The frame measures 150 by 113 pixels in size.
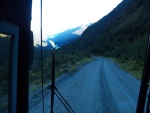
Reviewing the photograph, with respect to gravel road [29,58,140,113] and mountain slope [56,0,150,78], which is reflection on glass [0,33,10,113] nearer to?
gravel road [29,58,140,113]

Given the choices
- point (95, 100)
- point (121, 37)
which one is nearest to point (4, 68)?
point (95, 100)

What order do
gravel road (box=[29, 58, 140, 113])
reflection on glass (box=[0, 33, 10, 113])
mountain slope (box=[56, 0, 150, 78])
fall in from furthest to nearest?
mountain slope (box=[56, 0, 150, 78]) < gravel road (box=[29, 58, 140, 113]) < reflection on glass (box=[0, 33, 10, 113])

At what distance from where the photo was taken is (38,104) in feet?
35.7

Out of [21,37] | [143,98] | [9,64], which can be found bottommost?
[143,98]

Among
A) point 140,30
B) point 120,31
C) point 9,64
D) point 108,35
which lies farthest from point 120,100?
point 108,35

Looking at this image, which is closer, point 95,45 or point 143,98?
point 143,98

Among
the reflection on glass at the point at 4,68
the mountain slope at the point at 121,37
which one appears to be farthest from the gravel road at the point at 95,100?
the mountain slope at the point at 121,37

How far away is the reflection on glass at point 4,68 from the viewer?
2.23m

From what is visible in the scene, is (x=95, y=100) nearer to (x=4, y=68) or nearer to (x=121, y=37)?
(x=4, y=68)

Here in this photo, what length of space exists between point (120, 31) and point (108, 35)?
9.38 m

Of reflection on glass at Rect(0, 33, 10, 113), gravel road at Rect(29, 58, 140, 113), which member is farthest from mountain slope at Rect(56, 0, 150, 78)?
reflection on glass at Rect(0, 33, 10, 113)

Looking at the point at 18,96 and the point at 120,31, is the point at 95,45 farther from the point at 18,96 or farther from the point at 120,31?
the point at 18,96

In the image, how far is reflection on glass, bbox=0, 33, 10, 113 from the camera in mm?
2234

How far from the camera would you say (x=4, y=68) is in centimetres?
229
